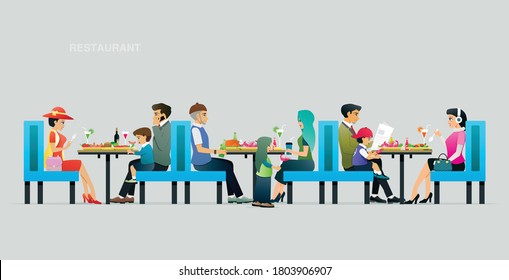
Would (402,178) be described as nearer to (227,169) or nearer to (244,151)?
(244,151)

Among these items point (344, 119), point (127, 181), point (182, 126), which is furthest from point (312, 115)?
point (127, 181)

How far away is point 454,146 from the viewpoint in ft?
61.3

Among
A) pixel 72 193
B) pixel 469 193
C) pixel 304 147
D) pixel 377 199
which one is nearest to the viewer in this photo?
pixel 304 147

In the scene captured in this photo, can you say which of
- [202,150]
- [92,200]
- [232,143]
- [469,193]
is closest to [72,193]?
[92,200]

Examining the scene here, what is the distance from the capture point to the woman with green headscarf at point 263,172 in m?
18.0

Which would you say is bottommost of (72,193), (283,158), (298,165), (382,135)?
(72,193)

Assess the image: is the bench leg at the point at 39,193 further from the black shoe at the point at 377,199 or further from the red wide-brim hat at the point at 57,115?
the black shoe at the point at 377,199

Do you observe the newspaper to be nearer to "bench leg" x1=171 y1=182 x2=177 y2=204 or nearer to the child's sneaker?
the child's sneaker

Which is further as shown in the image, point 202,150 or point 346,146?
point 346,146

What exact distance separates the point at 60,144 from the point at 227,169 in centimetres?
307

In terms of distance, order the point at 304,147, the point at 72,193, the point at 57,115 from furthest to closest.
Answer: the point at 72,193 < the point at 57,115 < the point at 304,147

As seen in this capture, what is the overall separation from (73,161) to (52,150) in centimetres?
43

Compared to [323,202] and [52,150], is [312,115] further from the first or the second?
[52,150]

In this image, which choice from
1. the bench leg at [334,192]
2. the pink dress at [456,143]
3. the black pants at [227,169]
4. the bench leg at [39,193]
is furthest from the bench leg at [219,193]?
the pink dress at [456,143]
